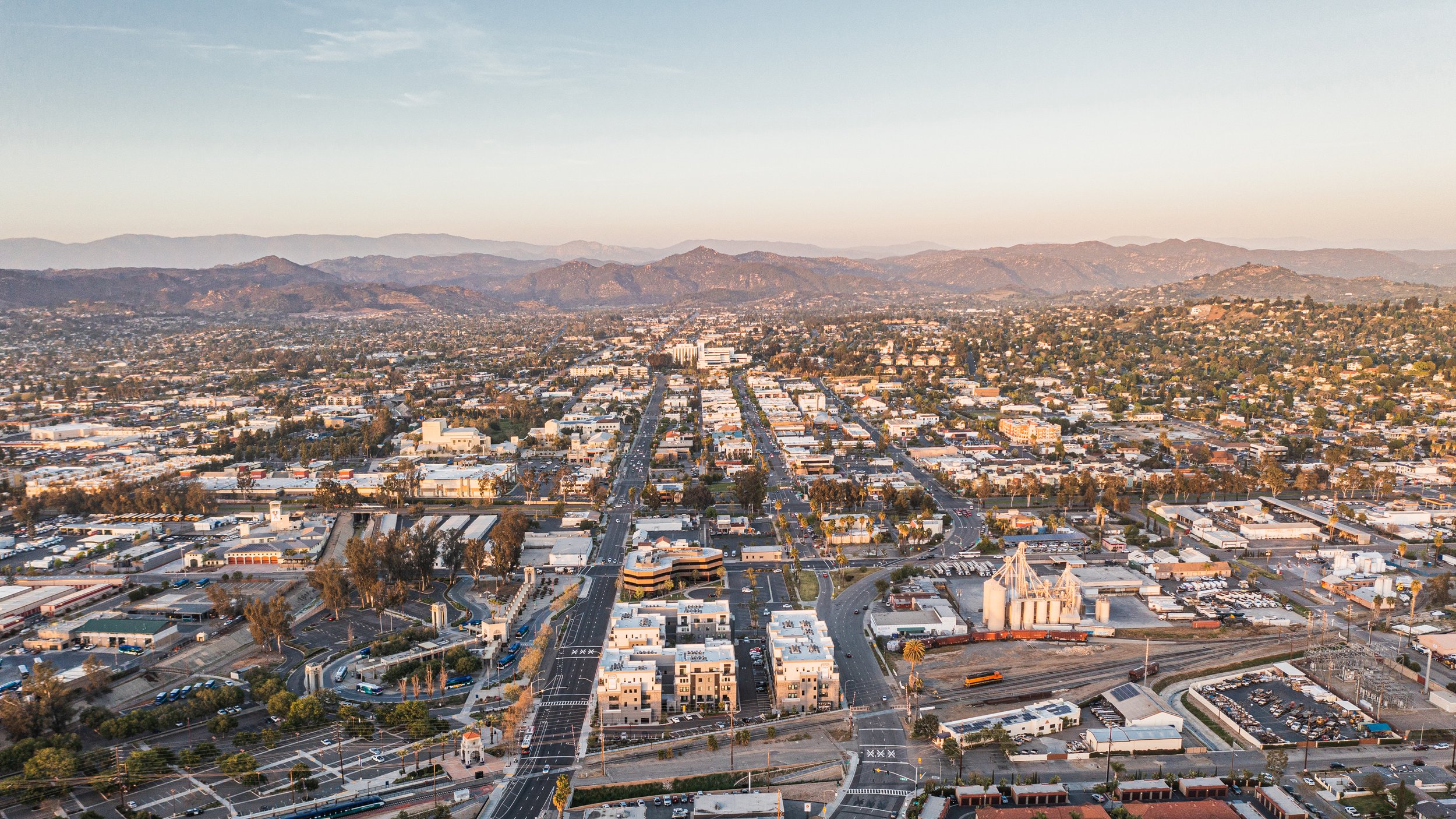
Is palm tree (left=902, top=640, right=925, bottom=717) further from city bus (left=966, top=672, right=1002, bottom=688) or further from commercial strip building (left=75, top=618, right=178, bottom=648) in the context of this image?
commercial strip building (left=75, top=618, right=178, bottom=648)

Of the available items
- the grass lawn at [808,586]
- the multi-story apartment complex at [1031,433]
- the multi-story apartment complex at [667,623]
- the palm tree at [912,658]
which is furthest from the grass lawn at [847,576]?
the multi-story apartment complex at [1031,433]

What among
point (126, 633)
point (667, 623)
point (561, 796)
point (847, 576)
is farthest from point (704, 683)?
point (126, 633)

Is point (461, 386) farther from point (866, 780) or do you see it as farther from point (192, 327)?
point (192, 327)

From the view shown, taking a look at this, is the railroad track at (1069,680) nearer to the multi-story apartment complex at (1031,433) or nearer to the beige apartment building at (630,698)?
the beige apartment building at (630,698)

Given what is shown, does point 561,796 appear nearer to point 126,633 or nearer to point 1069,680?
point 1069,680

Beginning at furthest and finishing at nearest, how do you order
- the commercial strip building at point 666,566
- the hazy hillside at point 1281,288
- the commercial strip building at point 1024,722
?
the hazy hillside at point 1281,288, the commercial strip building at point 666,566, the commercial strip building at point 1024,722

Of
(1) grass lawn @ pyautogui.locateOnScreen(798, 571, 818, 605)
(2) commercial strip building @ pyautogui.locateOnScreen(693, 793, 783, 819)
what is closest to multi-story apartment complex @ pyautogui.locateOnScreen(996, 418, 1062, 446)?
(1) grass lawn @ pyautogui.locateOnScreen(798, 571, 818, 605)

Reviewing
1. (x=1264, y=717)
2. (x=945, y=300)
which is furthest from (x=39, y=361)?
(x=945, y=300)
